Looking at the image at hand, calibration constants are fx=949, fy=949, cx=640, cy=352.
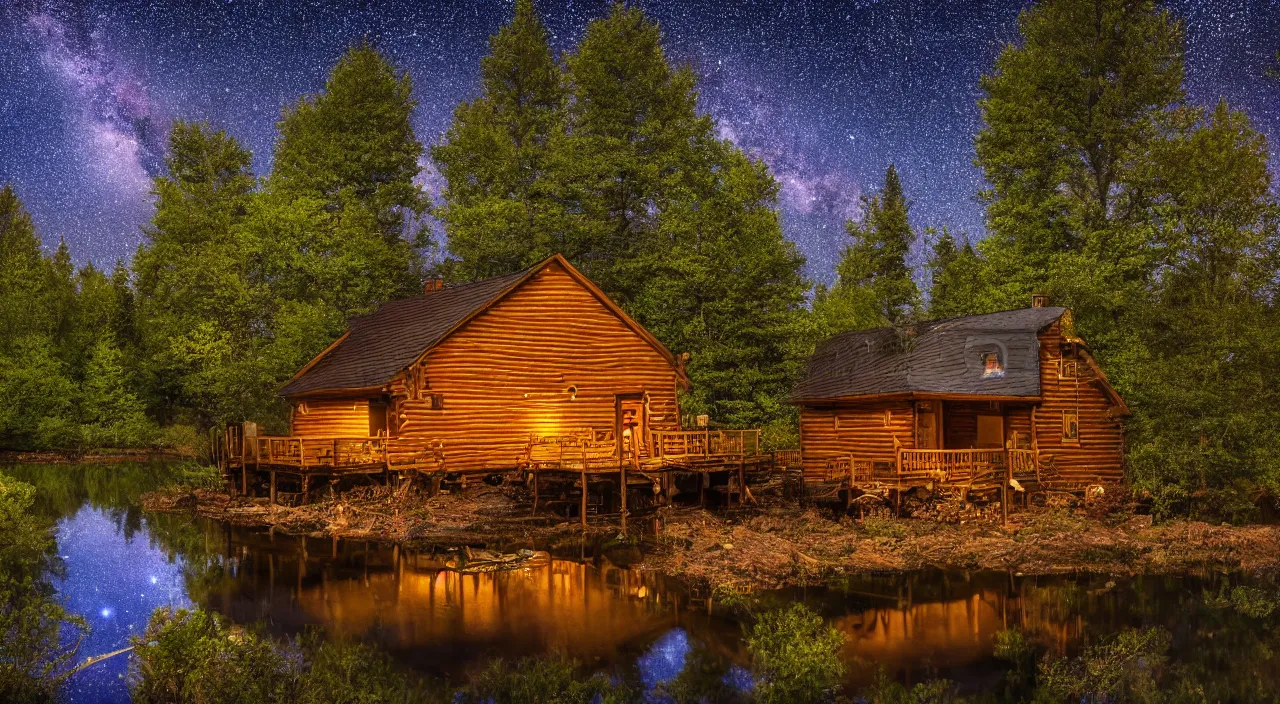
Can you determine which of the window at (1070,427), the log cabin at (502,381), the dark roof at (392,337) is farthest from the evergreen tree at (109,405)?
the window at (1070,427)

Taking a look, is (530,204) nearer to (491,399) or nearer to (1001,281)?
(491,399)

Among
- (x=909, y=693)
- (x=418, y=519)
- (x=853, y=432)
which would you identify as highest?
(x=853, y=432)

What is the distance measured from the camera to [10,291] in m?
59.9

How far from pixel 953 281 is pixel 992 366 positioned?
82.4ft

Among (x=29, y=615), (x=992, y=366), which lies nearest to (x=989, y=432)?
(x=992, y=366)

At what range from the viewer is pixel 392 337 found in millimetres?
37062

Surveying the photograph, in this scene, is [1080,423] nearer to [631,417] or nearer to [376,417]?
[631,417]

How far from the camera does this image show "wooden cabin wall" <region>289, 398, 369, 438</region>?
113ft

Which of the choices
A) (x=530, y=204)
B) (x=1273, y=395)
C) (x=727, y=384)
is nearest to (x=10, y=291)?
(x=530, y=204)

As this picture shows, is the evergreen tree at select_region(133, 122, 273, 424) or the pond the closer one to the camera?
the pond

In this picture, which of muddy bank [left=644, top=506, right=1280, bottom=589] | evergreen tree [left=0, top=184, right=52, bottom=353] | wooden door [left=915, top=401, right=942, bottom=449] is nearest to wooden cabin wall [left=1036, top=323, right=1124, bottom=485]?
wooden door [left=915, top=401, right=942, bottom=449]

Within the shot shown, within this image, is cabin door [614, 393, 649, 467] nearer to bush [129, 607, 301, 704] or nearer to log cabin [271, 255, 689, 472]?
log cabin [271, 255, 689, 472]

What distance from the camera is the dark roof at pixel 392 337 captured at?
33406 millimetres

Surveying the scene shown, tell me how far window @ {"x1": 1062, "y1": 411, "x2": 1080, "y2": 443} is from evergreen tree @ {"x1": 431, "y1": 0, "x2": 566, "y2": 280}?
26.3 meters
